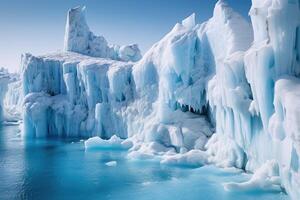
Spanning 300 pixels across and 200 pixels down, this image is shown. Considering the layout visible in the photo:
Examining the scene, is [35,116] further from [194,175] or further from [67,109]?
[194,175]

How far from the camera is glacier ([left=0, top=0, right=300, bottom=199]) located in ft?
60.9

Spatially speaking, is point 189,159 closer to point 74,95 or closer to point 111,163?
point 111,163

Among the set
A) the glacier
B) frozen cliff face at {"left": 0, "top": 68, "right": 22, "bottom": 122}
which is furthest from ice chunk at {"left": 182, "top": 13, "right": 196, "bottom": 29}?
frozen cliff face at {"left": 0, "top": 68, "right": 22, "bottom": 122}

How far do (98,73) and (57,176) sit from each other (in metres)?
20.7

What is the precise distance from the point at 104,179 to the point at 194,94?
12305 millimetres

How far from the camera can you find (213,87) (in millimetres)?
29953

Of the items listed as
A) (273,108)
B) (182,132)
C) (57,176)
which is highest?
(273,108)

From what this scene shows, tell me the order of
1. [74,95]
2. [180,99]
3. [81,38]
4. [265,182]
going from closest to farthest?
1. [265,182]
2. [180,99]
3. [74,95]
4. [81,38]

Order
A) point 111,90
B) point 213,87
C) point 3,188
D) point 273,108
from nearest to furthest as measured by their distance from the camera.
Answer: point 273,108
point 3,188
point 213,87
point 111,90

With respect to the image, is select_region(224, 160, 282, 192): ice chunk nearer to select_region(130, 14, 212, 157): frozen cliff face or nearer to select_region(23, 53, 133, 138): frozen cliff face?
select_region(130, 14, 212, 157): frozen cliff face

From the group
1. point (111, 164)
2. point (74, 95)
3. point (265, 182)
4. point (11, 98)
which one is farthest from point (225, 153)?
point (11, 98)

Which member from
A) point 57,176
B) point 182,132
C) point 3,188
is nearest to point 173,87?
point 182,132

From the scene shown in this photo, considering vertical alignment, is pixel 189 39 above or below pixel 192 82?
above

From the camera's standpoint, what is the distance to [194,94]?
32.6m
